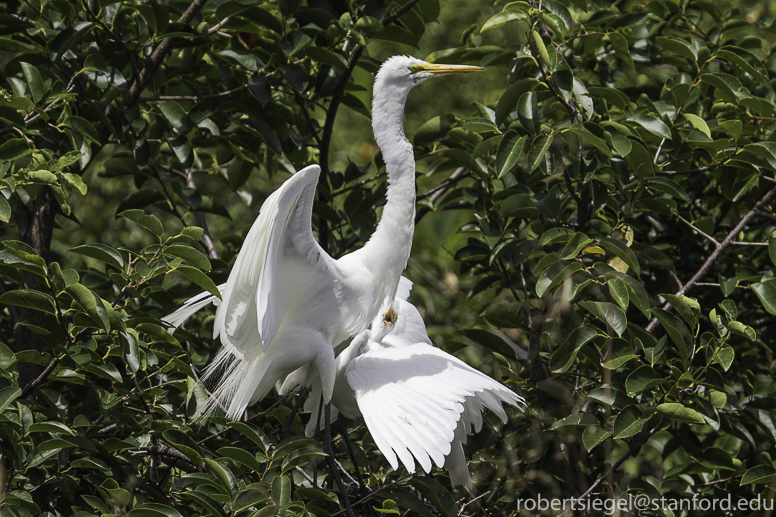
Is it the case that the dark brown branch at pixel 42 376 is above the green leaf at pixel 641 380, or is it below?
above

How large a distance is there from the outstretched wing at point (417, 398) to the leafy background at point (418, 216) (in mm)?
103

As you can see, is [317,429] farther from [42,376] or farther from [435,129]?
[435,129]

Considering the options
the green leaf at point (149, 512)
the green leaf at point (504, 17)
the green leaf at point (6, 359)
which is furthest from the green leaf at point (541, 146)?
the green leaf at point (6, 359)

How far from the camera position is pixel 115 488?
1479 millimetres

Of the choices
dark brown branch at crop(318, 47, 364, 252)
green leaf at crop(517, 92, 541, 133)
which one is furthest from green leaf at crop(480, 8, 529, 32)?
dark brown branch at crop(318, 47, 364, 252)

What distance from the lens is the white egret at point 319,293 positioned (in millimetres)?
1914

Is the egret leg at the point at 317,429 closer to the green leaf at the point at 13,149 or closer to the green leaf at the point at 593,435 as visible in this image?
the green leaf at the point at 593,435

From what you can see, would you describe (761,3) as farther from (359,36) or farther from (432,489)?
(432,489)

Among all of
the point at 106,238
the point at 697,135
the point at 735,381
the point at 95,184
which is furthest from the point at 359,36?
the point at 95,184

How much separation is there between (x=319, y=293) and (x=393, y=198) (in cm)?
37

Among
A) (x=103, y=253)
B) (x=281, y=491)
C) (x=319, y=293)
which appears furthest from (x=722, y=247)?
(x=103, y=253)

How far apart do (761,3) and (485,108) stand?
3.16m

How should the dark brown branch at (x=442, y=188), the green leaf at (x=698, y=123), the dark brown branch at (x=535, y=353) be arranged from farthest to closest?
the dark brown branch at (x=442, y=188) < the dark brown branch at (x=535, y=353) < the green leaf at (x=698, y=123)

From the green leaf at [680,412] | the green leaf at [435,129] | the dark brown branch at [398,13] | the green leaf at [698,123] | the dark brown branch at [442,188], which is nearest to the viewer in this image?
the green leaf at [680,412]
